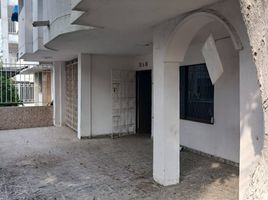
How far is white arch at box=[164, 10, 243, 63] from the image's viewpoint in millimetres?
4107

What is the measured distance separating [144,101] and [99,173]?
5.53 m

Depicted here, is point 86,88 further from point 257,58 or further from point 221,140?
point 257,58

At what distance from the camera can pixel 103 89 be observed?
34.0 ft

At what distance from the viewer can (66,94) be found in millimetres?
13227

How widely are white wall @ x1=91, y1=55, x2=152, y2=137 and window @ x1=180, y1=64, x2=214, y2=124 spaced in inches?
87.2

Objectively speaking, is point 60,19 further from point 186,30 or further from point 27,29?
point 27,29

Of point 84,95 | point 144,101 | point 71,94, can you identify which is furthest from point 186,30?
point 71,94

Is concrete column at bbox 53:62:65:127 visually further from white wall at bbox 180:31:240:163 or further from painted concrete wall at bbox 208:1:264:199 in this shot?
painted concrete wall at bbox 208:1:264:199

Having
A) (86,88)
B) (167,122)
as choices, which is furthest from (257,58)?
(86,88)

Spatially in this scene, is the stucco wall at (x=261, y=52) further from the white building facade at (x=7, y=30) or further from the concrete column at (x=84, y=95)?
the white building facade at (x=7, y=30)

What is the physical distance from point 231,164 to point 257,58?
5556mm

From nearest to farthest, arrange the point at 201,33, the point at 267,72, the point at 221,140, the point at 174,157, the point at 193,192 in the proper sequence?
the point at 267,72 < the point at 193,192 < the point at 174,157 < the point at 201,33 < the point at 221,140

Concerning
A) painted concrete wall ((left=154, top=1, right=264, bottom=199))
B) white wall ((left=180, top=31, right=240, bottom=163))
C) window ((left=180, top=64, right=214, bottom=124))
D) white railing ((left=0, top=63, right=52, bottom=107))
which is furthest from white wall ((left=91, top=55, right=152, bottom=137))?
painted concrete wall ((left=154, top=1, right=264, bottom=199))

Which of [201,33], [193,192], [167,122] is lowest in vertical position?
[193,192]
